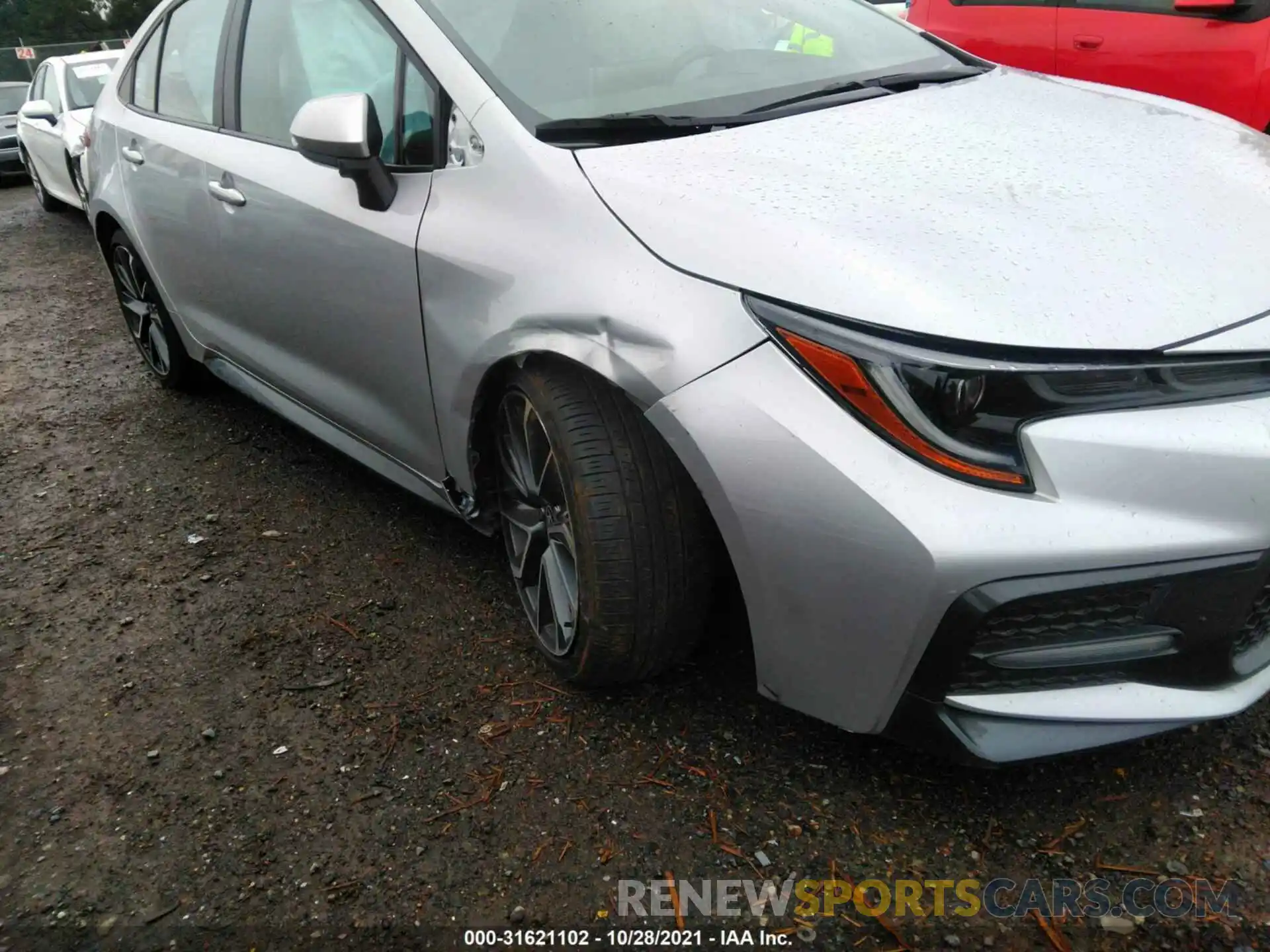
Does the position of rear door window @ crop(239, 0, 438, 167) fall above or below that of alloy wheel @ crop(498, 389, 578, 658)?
above

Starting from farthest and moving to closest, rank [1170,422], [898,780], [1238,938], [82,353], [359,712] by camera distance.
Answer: [82,353]
[359,712]
[898,780]
[1238,938]
[1170,422]

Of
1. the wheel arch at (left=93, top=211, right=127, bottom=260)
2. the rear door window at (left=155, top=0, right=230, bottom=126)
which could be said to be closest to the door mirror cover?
the rear door window at (left=155, top=0, right=230, bottom=126)

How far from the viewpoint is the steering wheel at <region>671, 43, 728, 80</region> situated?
2.30m

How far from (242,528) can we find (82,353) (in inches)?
99.7

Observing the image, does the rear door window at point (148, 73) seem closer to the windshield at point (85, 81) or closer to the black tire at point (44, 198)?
the windshield at point (85, 81)

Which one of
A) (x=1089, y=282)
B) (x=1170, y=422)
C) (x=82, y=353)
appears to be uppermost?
(x=1089, y=282)

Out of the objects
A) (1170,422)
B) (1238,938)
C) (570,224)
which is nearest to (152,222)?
(570,224)

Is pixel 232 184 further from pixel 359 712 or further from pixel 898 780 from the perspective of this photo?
pixel 898 780

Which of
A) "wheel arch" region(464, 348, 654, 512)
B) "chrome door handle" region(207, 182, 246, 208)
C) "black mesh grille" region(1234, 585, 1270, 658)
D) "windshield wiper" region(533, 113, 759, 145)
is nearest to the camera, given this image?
"black mesh grille" region(1234, 585, 1270, 658)

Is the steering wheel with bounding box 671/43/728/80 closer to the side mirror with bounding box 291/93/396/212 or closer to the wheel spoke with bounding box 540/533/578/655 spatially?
the side mirror with bounding box 291/93/396/212

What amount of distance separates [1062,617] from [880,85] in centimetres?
138

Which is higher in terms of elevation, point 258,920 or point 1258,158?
point 1258,158

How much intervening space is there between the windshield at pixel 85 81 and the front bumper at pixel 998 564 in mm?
8199

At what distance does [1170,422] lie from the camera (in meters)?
1.50
